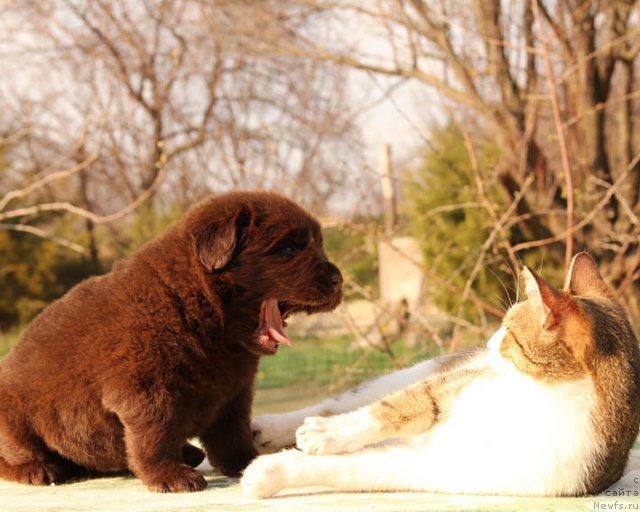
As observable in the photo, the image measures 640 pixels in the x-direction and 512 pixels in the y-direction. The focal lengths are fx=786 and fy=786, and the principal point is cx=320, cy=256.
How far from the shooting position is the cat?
7.70 ft

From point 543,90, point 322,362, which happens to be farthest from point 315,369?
point 543,90

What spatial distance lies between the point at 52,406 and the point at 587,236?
7571mm

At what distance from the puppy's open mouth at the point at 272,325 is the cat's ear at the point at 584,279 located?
1.04 meters

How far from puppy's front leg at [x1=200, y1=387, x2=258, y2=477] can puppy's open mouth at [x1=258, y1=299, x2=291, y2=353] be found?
0.81ft

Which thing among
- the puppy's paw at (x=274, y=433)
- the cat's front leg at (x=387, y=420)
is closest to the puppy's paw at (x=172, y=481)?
the cat's front leg at (x=387, y=420)

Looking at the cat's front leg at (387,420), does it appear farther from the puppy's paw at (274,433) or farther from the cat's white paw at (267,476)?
the puppy's paw at (274,433)

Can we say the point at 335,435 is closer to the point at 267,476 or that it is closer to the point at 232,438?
the point at 267,476

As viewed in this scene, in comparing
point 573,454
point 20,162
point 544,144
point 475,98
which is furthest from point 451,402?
point 20,162

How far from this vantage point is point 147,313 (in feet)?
8.85

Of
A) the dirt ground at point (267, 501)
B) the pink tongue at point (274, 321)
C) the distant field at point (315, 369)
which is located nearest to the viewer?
the dirt ground at point (267, 501)

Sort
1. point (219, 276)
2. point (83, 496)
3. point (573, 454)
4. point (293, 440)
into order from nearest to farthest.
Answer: point (573, 454)
point (83, 496)
point (219, 276)
point (293, 440)

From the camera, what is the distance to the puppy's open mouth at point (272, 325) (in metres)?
2.86

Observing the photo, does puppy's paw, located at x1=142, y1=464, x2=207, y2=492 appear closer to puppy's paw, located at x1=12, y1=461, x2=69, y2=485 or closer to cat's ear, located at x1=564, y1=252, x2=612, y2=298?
puppy's paw, located at x1=12, y1=461, x2=69, y2=485

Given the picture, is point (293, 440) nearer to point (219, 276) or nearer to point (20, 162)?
point (219, 276)
